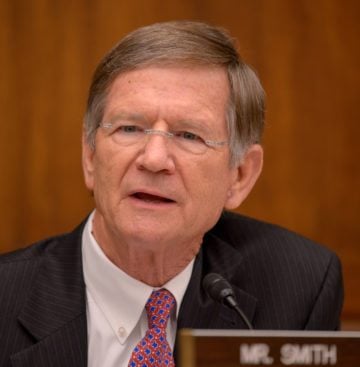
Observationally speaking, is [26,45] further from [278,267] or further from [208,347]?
[208,347]

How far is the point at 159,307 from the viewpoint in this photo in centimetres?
192

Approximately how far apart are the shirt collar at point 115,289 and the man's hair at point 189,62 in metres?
0.32

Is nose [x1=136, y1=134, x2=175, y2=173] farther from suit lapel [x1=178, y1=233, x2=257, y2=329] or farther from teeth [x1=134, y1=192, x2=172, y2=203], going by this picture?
Answer: suit lapel [x1=178, y1=233, x2=257, y2=329]

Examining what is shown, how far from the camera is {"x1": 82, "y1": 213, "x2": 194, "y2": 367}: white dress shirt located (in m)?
1.88

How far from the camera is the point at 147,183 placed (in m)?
1.79

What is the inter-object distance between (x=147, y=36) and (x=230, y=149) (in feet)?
1.19

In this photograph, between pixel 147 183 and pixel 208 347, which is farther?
pixel 147 183

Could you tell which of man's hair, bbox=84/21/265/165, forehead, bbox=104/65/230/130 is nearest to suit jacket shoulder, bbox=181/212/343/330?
man's hair, bbox=84/21/265/165

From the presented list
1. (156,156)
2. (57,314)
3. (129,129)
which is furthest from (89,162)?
(57,314)

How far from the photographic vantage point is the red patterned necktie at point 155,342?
5.89 feet

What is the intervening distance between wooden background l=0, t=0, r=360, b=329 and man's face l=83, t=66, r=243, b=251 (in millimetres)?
813

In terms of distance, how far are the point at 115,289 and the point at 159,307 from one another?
12 centimetres

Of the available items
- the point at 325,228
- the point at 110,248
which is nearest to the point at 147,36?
the point at 110,248

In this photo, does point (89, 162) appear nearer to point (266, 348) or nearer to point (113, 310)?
point (113, 310)
